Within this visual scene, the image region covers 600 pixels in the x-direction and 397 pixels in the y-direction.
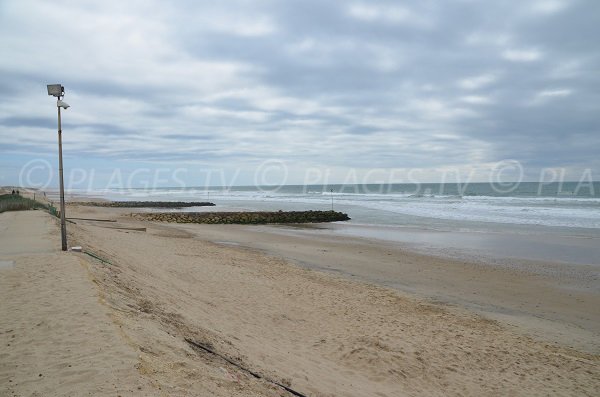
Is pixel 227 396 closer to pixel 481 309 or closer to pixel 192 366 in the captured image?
pixel 192 366

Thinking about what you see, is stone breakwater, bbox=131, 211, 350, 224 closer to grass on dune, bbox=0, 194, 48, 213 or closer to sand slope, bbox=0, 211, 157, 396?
grass on dune, bbox=0, 194, 48, 213

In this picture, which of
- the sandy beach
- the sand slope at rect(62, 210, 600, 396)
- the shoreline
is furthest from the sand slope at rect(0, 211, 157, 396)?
the shoreline

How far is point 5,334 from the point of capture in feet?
15.1

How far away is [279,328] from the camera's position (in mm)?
7441

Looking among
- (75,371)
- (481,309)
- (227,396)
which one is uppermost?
(75,371)

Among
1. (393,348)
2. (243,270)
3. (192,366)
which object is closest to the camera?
(192,366)

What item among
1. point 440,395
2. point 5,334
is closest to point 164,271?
point 5,334

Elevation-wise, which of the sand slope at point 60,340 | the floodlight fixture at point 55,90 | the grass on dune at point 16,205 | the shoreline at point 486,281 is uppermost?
the floodlight fixture at point 55,90

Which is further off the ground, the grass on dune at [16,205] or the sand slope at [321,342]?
the grass on dune at [16,205]

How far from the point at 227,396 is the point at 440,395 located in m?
3.01

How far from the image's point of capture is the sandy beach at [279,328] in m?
4.12

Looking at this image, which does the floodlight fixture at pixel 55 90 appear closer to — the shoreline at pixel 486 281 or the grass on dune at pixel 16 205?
the shoreline at pixel 486 281

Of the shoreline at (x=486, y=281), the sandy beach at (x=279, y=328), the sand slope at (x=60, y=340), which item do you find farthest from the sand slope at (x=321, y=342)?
the shoreline at (x=486, y=281)

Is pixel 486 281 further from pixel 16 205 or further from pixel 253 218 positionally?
pixel 16 205
